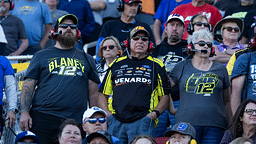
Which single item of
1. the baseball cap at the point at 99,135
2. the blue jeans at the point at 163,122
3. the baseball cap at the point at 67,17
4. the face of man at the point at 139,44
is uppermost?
the baseball cap at the point at 67,17

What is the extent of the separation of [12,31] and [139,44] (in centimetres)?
395

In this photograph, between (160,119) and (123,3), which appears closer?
(160,119)

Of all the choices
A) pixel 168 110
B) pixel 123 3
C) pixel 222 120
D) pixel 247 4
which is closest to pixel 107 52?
pixel 123 3

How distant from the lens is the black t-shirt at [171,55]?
7445mm

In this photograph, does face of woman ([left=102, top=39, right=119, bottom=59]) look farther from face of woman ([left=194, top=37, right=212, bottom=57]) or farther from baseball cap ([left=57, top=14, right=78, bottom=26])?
face of woman ([left=194, top=37, right=212, bottom=57])

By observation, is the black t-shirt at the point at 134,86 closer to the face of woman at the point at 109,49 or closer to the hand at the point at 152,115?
the hand at the point at 152,115

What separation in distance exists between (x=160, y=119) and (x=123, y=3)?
2.69m

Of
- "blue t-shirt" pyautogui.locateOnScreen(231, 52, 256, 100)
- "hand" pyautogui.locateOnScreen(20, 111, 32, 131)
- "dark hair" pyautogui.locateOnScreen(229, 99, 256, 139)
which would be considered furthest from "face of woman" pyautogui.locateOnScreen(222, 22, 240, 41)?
"hand" pyautogui.locateOnScreen(20, 111, 32, 131)

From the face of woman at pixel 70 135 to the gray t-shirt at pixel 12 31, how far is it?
13.3 ft

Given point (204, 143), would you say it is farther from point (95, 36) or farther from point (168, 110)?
point (95, 36)

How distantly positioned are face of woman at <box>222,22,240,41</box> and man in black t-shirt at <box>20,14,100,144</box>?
2.33 metres

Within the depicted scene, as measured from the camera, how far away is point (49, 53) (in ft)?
23.7

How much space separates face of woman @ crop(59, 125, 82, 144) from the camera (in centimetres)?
633

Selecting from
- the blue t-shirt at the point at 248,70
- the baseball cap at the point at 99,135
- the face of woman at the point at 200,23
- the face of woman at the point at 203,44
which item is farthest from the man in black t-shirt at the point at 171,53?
the baseball cap at the point at 99,135
